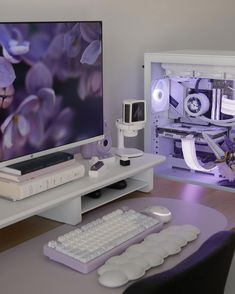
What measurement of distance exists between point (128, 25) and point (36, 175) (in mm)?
990

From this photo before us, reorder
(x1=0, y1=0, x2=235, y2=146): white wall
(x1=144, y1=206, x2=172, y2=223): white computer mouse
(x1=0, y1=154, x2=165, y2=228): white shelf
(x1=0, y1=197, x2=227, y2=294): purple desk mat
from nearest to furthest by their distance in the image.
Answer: (x1=0, y1=197, x2=227, y2=294): purple desk mat < (x1=0, y1=154, x2=165, y2=228): white shelf < (x1=144, y1=206, x2=172, y2=223): white computer mouse < (x1=0, y1=0, x2=235, y2=146): white wall

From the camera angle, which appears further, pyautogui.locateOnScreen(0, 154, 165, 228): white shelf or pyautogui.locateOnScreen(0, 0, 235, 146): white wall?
pyautogui.locateOnScreen(0, 0, 235, 146): white wall

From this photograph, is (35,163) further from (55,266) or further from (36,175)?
(55,266)

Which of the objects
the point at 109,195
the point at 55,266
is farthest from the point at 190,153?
the point at 55,266

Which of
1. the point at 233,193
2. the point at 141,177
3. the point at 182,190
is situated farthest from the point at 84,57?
the point at 233,193

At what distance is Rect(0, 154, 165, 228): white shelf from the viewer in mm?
1480

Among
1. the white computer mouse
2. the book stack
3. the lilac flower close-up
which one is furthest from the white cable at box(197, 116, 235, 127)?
the lilac flower close-up

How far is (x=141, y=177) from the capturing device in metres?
1.99

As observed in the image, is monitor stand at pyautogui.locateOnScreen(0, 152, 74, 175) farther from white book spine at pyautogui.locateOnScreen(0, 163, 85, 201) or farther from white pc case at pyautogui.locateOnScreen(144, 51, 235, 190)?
white pc case at pyautogui.locateOnScreen(144, 51, 235, 190)

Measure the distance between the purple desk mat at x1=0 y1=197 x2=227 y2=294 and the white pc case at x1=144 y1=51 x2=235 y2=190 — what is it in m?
0.41

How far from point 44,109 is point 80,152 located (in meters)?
0.40

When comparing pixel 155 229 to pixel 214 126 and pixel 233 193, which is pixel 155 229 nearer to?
pixel 233 193

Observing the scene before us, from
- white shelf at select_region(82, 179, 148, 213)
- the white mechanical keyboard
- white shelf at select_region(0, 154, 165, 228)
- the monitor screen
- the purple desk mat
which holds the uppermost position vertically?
the monitor screen

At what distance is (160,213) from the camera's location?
1.69 metres
